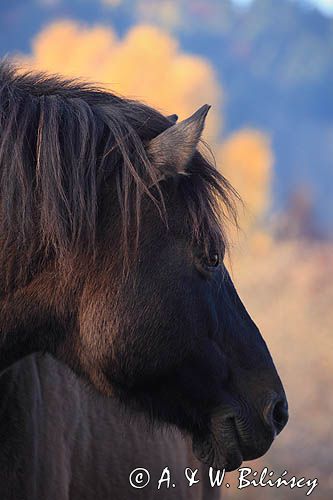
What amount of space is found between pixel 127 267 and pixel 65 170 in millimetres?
338

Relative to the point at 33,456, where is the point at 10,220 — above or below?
above

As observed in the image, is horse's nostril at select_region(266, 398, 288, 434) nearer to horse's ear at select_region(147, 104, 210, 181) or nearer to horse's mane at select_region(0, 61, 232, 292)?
horse's mane at select_region(0, 61, 232, 292)

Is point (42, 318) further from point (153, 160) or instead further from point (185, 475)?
point (185, 475)

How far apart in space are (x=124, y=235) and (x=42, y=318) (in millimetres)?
346

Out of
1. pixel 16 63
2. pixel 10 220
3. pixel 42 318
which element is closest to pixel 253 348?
pixel 42 318

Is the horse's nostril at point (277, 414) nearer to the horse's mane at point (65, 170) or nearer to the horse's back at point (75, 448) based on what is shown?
the horse's back at point (75, 448)

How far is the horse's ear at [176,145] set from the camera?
2.33m

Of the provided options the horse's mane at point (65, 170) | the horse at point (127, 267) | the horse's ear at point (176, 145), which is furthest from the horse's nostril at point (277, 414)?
the horse's ear at point (176, 145)

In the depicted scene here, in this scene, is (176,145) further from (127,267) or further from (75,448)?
(75,448)

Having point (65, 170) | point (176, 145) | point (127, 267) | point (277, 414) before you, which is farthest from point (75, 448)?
point (176, 145)

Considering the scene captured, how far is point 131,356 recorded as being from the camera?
2439 millimetres

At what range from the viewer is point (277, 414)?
2.59 m

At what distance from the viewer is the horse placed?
7.87 feet

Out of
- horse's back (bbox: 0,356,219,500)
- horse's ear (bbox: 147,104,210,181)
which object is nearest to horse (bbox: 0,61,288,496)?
horse's ear (bbox: 147,104,210,181)
